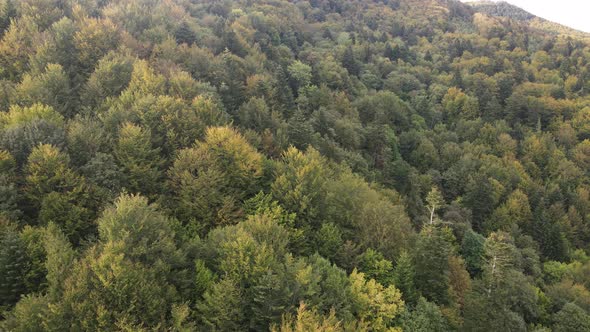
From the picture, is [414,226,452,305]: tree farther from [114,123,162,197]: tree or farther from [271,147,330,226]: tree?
[114,123,162,197]: tree

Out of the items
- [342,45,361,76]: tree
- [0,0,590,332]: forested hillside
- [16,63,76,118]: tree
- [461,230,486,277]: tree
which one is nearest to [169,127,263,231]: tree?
[0,0,590,332]: forested hillside

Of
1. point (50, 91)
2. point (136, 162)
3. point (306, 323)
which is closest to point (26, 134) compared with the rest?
point (136, 162)

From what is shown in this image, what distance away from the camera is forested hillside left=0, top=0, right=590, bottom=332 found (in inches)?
1077

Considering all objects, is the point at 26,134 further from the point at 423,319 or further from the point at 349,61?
the point at 349,61

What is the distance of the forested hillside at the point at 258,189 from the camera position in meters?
27.4

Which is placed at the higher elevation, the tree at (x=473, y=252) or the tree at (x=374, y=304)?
the tree at (x=374, y=304)

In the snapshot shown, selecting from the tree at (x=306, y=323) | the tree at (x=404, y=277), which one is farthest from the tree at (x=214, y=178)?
the tree at (x=404, y=277)

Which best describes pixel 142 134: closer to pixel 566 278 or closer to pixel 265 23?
pixel 566 278

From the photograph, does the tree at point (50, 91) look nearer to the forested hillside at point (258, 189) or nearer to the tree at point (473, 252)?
the forested hillside at point (258, 189)

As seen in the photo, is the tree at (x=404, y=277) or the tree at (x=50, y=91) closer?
the tree at (x=404, y=277)

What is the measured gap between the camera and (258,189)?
140 feet

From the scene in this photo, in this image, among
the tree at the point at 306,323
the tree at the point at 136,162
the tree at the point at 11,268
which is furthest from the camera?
the tree at the point at 136,162

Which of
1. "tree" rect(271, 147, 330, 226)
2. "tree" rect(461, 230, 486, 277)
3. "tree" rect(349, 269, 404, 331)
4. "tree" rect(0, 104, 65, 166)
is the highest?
"tree" rect(0, 104, 65, 166)

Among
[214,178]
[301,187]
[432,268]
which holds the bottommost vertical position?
[432,268]
